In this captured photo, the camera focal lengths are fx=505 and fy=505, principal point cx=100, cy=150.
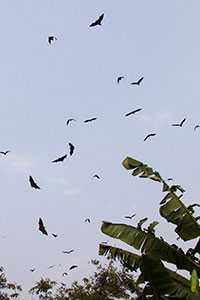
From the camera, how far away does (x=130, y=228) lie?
387 inches

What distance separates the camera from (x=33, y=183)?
12.7 metres

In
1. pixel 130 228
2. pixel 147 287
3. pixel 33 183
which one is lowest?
pixel 147 287

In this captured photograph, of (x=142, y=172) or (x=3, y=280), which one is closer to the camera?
(x=142, y=172)

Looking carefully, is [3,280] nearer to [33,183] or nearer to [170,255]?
[33,183]

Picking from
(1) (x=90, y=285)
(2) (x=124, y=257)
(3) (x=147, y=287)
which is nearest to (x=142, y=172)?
(2) (x=124, y=257)

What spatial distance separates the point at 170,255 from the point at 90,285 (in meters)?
20.6

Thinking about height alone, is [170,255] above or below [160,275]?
above

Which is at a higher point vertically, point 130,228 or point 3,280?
point 3,280

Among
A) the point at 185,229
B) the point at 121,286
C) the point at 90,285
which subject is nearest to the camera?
the point at 185,229

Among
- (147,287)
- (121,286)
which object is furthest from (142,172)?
(121,286)

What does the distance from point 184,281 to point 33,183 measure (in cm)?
501

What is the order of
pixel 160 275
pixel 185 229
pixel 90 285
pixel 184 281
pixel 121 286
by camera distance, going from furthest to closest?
pixel 90 285, pixel 121 286, pixel 185 229, pixel 184 281, pixel 160 275

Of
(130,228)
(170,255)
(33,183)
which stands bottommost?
(170,255)

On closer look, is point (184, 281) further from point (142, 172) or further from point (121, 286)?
point (121, 286)
